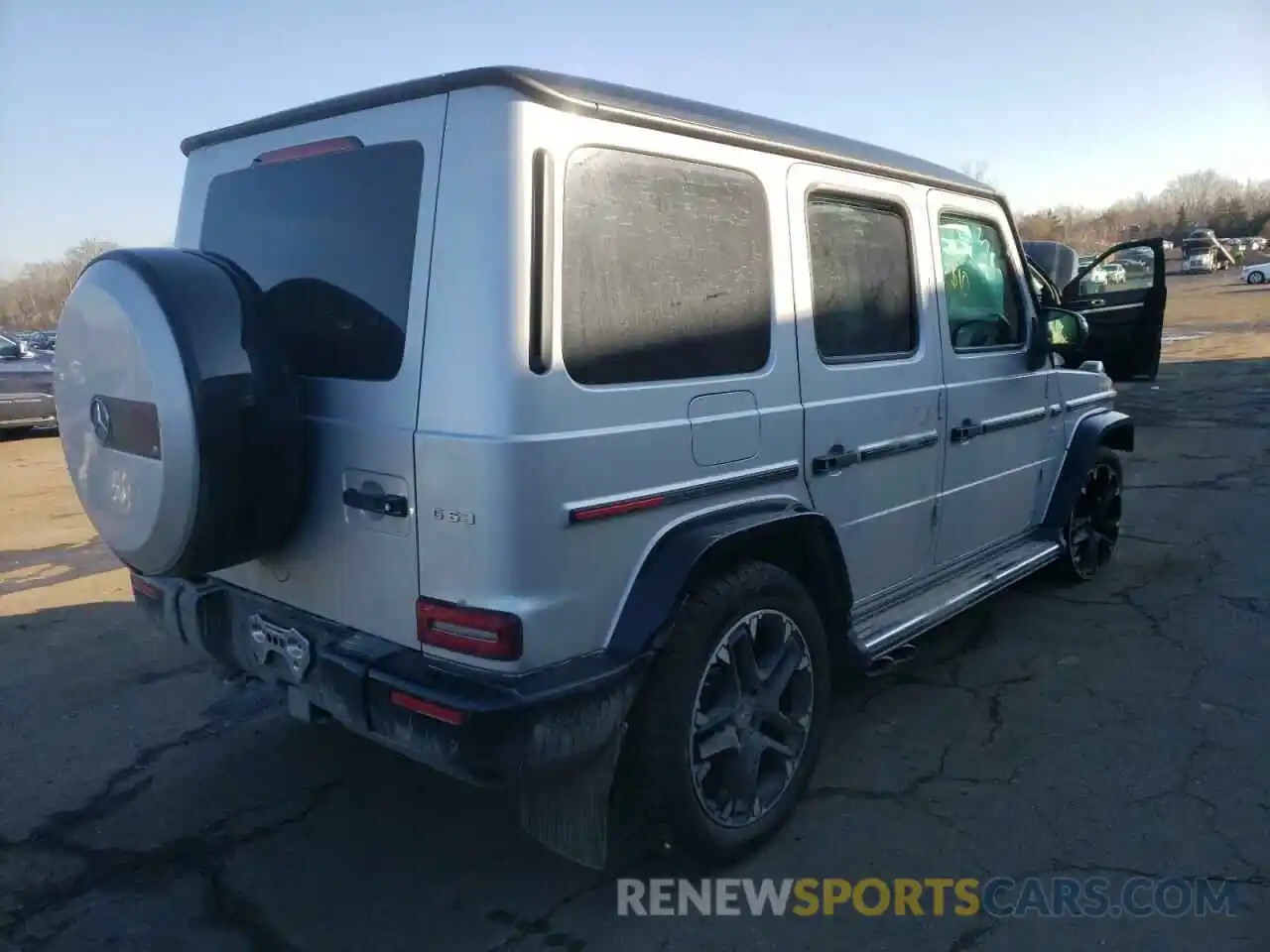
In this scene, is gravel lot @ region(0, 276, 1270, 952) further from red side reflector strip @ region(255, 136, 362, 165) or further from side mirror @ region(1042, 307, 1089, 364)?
red side reflector strip @ region(255, 136, 362, 165)

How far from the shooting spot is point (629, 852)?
2893 mm

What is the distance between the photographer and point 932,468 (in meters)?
3.70

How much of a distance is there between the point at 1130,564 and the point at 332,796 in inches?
189

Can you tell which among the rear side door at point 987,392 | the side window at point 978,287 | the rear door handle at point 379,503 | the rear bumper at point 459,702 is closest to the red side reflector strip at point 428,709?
the rear bumper at point 459,702

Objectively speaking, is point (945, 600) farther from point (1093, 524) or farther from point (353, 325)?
point (353, 325)

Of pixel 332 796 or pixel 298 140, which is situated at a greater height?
pixel 298 140

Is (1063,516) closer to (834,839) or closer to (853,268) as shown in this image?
(853,268)

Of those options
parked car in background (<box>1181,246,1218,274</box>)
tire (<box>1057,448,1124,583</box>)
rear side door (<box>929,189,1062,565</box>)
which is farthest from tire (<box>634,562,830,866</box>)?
parked car in background (<box>1181,246,1218,274</box>)

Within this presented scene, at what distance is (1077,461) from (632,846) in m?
3.24

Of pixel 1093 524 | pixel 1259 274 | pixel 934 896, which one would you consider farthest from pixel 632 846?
pixel 1259 274

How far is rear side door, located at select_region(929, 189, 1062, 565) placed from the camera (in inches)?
150

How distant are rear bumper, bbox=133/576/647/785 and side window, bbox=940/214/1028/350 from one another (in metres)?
2.30

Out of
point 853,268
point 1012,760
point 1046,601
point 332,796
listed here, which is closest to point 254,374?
point 332,796

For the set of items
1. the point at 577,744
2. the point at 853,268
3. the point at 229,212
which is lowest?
the point at 577,744
